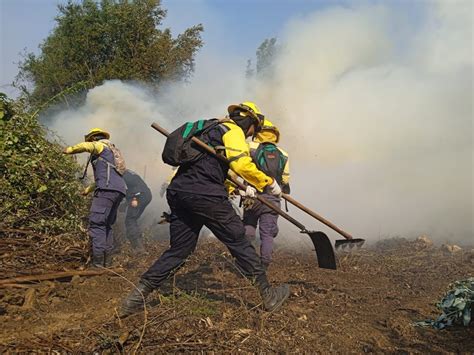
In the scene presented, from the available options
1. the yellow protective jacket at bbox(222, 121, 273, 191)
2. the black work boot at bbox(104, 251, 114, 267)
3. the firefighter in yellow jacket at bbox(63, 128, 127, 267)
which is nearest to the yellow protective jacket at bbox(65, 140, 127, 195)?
the firefighter in yellow jacket at bbox(63, 128, 127, 267)

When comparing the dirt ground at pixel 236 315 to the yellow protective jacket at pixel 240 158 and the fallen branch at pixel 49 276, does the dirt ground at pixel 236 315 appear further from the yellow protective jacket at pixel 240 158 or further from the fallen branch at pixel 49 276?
the yellow protective jacket at pixel 240 158

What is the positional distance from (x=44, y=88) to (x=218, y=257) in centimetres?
1203

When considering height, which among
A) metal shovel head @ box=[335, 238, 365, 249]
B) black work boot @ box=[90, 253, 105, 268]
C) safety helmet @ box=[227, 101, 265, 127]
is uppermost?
safety helmet @ box=[227, 101, 265, 127]

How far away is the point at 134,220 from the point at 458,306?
5.55 meters

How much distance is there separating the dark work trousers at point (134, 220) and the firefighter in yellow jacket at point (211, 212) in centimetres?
365

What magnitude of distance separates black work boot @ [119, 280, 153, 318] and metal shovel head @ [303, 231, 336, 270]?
178cm

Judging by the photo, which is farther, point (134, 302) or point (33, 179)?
point (33, 179)

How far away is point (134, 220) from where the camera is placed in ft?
25.2

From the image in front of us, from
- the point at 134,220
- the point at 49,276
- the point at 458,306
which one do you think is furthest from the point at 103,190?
the point at 458,306

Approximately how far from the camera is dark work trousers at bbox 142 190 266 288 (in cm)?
381

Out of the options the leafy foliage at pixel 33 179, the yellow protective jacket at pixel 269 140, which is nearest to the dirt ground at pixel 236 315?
the leafy foliage at pixel 33 179

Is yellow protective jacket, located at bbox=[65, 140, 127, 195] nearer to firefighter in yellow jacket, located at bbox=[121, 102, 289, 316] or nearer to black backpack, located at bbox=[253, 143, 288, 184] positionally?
black backpack, located at bbox=[253, 143, 288, 184]

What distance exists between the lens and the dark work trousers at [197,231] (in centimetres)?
381

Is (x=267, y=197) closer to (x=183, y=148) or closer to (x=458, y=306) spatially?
(x=183, y=148)
